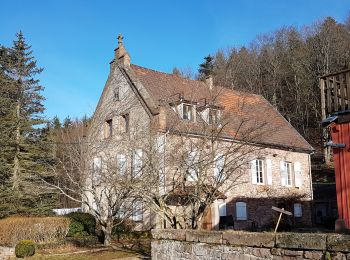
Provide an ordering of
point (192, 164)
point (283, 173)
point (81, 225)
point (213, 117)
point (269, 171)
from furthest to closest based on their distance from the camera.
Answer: point (283, 173), point (269, 171), point (81, 225), point (213, 117), point (192, 164)

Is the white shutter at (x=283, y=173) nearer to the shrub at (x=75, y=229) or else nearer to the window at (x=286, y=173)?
the window at (x=286, y=173)

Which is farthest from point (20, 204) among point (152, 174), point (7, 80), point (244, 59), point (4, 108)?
point (244, 59)

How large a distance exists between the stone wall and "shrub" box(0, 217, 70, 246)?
11183 millimetres

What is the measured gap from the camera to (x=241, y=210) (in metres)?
24.3

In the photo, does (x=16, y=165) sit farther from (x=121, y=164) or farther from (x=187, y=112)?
(x=187, y=112)

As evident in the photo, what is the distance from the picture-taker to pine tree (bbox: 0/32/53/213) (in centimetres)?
2722

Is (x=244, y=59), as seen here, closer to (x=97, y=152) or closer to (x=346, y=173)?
(x=97, y=152)

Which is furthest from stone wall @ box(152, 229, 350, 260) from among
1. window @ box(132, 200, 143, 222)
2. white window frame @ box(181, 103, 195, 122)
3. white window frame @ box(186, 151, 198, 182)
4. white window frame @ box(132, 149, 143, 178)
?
white window frame @ box(181, 103, 195, 122)

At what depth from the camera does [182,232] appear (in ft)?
33.0

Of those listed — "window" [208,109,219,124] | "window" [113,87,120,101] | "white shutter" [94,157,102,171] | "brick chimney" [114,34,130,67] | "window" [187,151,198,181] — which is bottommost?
"window" [187,151,198,181]

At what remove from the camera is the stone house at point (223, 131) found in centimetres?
2234

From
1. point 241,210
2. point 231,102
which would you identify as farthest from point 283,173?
point 231,102

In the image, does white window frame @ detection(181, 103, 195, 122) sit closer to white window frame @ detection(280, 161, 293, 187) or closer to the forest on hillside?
white window frame @ detection(280, 161, 293, 187)

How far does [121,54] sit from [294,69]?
25639 mm
